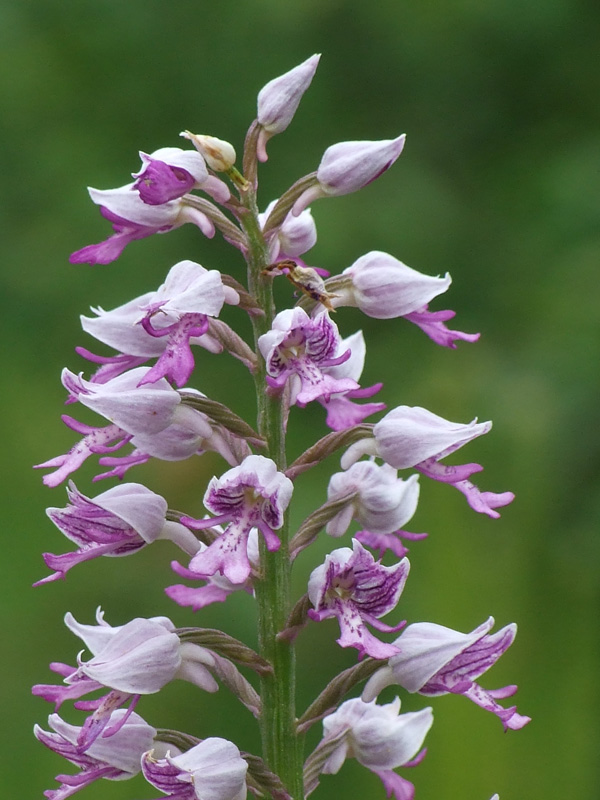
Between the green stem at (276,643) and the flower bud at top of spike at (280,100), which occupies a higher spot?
the flower bud at top of spike at (280,100)

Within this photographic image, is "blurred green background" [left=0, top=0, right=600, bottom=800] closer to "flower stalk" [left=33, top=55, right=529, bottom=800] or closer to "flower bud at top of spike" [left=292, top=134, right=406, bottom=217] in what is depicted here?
"flower stalk" [left=33, top=55, right=529, bottom=800]

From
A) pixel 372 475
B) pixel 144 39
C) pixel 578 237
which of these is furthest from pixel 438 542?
pixel 144 39

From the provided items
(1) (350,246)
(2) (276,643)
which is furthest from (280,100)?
(1) (350,246)

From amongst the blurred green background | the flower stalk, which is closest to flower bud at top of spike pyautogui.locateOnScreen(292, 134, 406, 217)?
the flower stalk

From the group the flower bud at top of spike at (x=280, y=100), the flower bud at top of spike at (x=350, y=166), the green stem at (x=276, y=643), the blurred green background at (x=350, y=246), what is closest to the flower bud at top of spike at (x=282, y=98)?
the flower bud at top of spike at (x=280, y=100)

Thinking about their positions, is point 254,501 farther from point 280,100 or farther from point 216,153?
point 280,100

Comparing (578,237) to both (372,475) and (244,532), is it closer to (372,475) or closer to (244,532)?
(372,475)

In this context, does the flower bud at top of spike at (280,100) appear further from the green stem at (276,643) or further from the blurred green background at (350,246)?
the blurred green background at (350,246)
